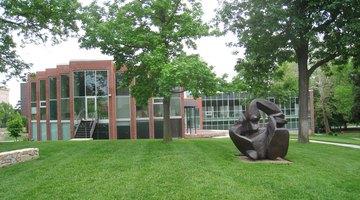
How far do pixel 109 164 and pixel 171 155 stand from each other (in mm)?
2764

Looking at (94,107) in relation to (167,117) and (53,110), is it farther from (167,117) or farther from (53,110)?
(167,117)

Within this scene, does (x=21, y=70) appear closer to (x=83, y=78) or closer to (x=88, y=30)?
(x=88, y=30)

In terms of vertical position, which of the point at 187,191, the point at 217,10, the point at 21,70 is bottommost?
the point at 187,191

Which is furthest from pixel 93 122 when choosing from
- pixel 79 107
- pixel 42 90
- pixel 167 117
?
pixel 167 117

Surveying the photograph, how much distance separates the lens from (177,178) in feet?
30.1

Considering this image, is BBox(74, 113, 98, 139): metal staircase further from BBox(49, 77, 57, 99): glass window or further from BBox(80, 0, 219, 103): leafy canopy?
BBox(80, 0, 219, 103): leafy canopy

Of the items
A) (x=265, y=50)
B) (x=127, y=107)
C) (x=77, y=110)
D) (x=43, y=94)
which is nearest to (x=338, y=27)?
(x=265, y=50)

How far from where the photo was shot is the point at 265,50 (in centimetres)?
1867

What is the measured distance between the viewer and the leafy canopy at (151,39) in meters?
15.4

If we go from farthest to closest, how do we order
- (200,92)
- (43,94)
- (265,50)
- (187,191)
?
(43,94), (265,50), (200,92), (187,191)

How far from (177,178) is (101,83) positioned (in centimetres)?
2278

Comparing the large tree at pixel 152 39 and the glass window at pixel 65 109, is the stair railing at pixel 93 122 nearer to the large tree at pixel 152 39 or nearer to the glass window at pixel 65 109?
the glass window at pixel 65 109

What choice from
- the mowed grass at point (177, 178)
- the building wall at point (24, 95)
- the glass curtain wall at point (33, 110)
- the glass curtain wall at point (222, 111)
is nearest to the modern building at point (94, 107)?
the glass curtain wall at point (33, 110)

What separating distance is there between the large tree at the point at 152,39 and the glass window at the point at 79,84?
12216 mm
